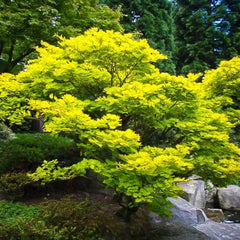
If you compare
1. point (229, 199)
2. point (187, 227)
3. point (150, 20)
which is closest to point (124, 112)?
point (187, 227)

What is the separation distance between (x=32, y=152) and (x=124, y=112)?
264cm

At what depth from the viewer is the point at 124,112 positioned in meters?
4.47

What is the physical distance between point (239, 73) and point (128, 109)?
2.51 m

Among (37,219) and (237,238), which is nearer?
(37,219)

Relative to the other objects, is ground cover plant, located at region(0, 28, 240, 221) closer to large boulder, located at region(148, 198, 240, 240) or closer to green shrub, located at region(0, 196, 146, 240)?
green shrub, located at region(0, 196, 146, 240)

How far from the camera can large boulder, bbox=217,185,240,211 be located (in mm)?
9930

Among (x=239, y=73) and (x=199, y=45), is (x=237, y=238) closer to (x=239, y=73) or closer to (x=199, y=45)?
(x=239, y=73)

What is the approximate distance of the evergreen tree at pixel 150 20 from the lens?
15000mm

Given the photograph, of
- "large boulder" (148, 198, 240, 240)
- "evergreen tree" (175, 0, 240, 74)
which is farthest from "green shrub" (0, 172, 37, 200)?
"evergreen tree" (175, 0, 240, 74)

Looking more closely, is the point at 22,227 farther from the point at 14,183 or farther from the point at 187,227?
the point at 187,227

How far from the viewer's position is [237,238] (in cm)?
660

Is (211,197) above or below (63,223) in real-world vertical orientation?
above

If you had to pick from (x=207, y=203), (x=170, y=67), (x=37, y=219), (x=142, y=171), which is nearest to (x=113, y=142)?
(x=142, y=171)

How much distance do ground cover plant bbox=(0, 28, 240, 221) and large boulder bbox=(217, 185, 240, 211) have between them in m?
5.64
